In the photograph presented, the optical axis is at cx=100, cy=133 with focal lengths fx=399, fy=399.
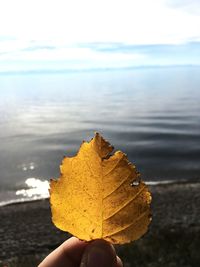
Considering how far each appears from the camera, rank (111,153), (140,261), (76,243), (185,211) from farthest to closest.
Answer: (185,211), (140,261), (76,243), (111,153)

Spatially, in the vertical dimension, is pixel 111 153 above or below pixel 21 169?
above

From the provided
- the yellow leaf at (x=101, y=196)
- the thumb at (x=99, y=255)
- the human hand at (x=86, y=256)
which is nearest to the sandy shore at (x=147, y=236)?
the human hand at (x=86, y=256)

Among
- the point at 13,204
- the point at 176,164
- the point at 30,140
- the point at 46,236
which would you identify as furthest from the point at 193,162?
the point at 30,140

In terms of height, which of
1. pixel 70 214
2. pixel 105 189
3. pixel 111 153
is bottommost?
pixel 70 214

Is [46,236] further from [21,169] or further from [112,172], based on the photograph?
[21,169]

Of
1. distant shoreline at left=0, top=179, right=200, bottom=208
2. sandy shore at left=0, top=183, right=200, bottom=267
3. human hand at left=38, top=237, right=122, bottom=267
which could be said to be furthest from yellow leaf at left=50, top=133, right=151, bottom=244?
distant shoreline at left=0, top=179, right=200, bottom=208

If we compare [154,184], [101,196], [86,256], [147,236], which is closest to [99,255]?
[86,256]

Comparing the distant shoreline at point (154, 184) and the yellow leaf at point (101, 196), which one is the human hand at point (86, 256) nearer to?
the yellow leaf at point (101, 196)

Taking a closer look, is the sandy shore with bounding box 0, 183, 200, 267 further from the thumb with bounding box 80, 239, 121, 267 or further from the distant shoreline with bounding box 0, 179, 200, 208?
the thumb with bounding box 80, 239, 121, 267
